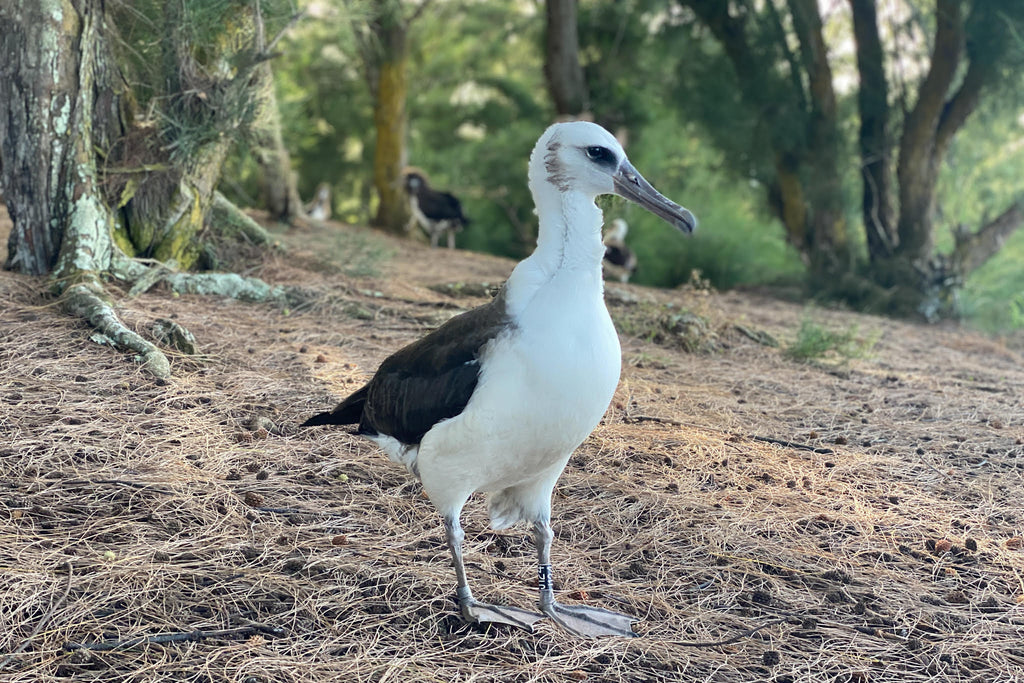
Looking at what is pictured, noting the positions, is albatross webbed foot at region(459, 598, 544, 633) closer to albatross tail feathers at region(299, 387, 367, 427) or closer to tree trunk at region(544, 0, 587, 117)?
albatross tail feathers at region(299, 387, 367, 427)

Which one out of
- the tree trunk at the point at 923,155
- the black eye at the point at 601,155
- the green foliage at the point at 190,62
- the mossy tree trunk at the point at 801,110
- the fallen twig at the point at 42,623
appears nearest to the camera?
the fallen twig at the point at 42,623

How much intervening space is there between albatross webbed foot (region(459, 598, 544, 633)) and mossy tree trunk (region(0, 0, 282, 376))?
2.23 metres

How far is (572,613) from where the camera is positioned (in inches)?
118

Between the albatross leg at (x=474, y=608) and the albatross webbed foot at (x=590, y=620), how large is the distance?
6 centimetres

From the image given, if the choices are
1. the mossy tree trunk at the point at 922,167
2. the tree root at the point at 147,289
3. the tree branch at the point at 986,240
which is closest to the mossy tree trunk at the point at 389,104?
the mossy tree trunk at the point at 922,167

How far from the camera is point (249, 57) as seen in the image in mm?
6094

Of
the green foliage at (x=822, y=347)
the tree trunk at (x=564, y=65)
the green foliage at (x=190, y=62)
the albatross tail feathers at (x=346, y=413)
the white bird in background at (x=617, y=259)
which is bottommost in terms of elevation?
the albatross tail feathers at (x=346, y=413)

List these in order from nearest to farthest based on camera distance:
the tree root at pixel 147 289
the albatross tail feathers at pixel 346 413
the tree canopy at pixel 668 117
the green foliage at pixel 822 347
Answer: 1. the albatross tail feathers at pixel 346 413
2. the tree root at pixel 147 289
3. the tree canopy at pixel 668 117
4. the green foliage at pixel 822 347

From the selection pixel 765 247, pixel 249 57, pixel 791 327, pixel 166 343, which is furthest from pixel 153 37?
pixel 765 247

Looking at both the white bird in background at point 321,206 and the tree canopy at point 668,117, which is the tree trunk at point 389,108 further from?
the white bird in background at point 321,206

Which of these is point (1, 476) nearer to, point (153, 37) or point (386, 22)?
point (153, 37)

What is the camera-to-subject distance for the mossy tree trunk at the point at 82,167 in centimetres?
509

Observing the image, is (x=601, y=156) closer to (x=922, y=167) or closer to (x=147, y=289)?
(x=147, y=289)

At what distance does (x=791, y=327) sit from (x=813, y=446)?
3.34 meters
